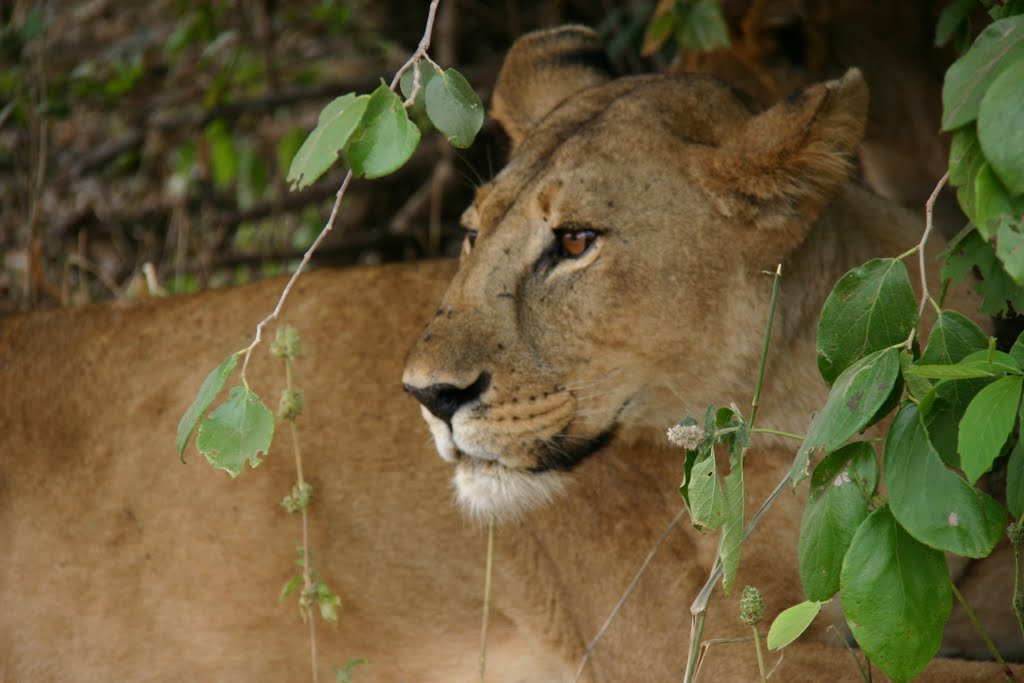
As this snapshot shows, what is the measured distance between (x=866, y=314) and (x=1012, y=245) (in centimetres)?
25

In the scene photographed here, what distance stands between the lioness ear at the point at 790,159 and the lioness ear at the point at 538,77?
760 millimetres

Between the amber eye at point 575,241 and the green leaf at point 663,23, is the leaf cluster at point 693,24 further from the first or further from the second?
the amber eye at point 575,241

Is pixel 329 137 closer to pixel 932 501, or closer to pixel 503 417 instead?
pixel 503 417

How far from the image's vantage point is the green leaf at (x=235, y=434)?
2.14 metres

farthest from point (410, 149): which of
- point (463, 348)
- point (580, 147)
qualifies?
point (580, 147)

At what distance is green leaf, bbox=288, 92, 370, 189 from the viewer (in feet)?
6.81

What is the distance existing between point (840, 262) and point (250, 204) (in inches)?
157

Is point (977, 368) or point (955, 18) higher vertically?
point (977, 368)

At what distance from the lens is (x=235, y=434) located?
215cm

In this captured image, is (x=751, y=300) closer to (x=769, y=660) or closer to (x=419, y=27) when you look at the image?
(x=769, y=660)

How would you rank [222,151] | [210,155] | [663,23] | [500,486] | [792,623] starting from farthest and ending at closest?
[210,155], [222,151], [663,23], [500,486], [792,623]

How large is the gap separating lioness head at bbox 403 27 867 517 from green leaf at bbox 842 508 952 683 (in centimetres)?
96

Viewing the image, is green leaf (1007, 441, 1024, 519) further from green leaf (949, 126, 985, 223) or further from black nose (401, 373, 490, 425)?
black nose (401, 373, 490, 425)

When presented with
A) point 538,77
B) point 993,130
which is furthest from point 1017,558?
point 538,77
